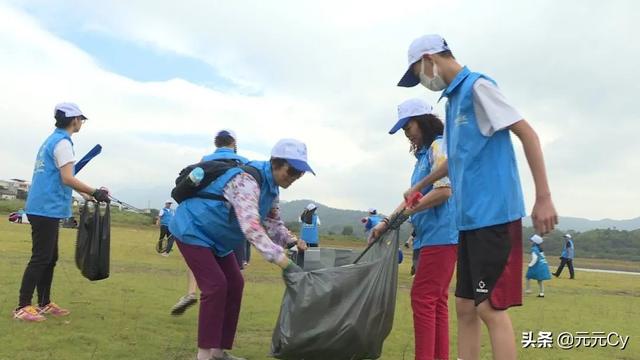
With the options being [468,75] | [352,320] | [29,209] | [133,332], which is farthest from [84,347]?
[468,75]

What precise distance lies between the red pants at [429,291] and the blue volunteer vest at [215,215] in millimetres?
1258

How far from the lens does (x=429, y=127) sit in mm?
4262

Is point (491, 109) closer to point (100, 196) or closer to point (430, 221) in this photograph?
point (430, 221)

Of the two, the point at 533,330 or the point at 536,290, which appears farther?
the point at 536,290

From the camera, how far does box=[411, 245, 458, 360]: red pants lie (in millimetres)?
3988

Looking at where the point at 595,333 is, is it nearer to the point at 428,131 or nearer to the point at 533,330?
the point at 533,330

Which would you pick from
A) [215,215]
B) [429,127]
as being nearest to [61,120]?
[215,215]

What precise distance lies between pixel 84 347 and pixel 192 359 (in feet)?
3.23

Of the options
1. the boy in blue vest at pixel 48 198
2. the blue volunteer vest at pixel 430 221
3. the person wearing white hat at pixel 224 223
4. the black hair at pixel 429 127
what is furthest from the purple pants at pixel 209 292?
the black hair at pixel 429 127

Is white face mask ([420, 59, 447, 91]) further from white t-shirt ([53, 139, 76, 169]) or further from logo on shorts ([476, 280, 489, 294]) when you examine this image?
white t-shirt ([53, 139, 76, 169])

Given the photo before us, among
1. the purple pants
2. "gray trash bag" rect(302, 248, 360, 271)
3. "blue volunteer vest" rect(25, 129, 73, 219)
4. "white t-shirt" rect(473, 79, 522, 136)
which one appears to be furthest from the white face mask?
"blue volunteer vest" rect(25, 129, 73, 219)

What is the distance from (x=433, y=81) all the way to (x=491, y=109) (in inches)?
20.8

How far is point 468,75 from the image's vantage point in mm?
3217

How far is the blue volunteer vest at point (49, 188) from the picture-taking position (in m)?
5.75
